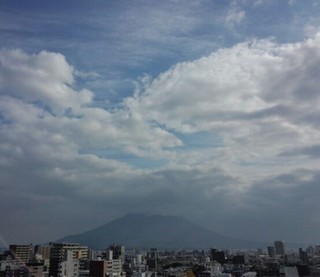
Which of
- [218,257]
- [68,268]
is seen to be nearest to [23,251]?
[68,268]

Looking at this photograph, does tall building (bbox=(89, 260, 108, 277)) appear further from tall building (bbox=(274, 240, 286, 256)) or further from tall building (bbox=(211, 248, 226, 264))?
tall building (bbox=(274, 240, 286, 256))

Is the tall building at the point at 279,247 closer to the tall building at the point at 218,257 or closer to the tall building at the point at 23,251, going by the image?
the tall building at the point at 218,257

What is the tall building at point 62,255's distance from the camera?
2584 centimetres

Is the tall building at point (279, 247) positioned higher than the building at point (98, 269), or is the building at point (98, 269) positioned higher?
the tall building at point (279, 247)

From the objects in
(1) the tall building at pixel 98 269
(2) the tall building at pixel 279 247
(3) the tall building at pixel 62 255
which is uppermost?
(2) the tall building at pixel 279 247

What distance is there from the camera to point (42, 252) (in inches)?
1353

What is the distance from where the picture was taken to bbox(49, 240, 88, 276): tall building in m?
25.8

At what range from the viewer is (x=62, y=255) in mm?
27797

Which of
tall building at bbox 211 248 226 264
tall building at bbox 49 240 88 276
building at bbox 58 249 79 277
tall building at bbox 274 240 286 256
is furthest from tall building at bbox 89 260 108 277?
tall building at bbox 274 240 286 256

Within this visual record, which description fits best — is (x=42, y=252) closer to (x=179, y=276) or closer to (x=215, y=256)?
(x=179, y=276)

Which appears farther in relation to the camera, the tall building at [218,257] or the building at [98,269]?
the tall building at [218,257]

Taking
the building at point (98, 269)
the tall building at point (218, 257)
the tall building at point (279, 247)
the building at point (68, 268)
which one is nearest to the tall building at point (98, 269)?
the building at point (98, 269)

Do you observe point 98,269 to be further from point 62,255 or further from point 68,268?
point 62,255

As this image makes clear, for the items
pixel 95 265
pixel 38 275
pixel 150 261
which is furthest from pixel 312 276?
pixel 150 261
